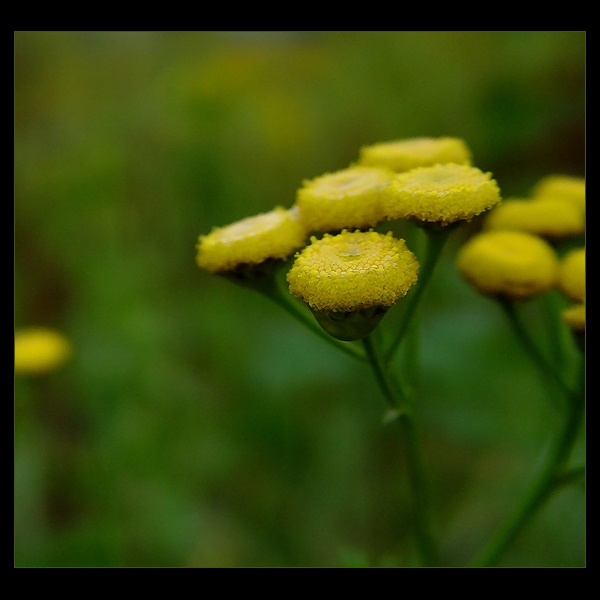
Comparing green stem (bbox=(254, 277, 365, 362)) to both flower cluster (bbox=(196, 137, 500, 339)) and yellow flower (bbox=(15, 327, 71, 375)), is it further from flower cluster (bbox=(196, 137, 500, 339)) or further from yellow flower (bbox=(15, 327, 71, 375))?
yellow flower (bbox=(15, 327, 71, 375))

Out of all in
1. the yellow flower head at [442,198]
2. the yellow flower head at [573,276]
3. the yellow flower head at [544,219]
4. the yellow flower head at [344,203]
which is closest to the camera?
the yellow flower head at [442,198]

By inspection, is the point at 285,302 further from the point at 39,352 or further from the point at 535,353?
the point at 39,352

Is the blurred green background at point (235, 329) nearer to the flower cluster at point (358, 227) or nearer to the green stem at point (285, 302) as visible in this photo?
the green stem at point (285, 302)

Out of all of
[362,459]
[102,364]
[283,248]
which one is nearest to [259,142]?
[102,364]

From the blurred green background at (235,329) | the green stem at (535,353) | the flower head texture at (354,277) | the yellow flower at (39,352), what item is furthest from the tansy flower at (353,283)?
the yellow flower at (39,352)

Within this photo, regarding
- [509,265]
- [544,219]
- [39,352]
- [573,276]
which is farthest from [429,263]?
[39,352]

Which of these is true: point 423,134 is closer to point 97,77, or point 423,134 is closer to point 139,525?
point 97,77
